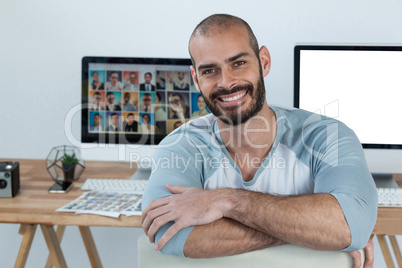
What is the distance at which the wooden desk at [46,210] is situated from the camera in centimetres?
155

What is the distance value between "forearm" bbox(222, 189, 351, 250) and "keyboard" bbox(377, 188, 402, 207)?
661 mm

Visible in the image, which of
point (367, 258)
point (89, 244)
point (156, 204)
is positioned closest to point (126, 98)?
point (89, 244)

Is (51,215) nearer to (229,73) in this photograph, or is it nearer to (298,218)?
(229,73)

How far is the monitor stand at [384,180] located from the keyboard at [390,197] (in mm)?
109

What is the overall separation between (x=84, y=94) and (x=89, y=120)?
0.11 meters

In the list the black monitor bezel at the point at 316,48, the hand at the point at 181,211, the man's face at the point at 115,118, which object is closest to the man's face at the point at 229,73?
the hand at the point at 181,211

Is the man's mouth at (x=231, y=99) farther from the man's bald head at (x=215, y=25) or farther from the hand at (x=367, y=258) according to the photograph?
the hand at (x=367, y=258)

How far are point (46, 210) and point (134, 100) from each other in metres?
0.64

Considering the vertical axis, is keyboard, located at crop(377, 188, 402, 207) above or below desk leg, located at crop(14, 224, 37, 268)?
above

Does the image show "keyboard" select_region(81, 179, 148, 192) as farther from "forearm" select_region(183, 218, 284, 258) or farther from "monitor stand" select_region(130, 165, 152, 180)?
"forearm" select_region(183, 218, 284, 258)

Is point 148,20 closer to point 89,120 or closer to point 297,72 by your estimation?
point 89,120

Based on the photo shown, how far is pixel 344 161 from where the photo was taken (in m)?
1.17

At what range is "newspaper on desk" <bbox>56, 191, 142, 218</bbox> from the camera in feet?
5.12

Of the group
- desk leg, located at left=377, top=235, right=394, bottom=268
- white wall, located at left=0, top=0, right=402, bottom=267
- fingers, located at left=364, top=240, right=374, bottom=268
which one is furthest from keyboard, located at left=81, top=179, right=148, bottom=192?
desk leg, located at left=377, top=235, right=394, bottom=268
